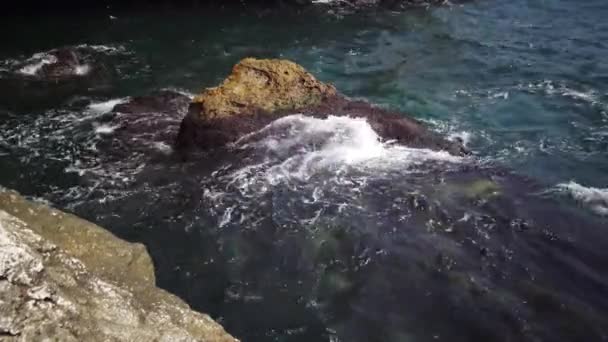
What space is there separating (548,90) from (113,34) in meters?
13.3

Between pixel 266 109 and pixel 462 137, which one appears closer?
pixel 266 109

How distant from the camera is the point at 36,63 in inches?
621

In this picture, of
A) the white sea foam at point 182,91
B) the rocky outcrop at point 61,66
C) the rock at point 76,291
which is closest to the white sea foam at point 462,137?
the white sea foam at point 182,91

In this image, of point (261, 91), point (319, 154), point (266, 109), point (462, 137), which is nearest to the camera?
point (319, 154)

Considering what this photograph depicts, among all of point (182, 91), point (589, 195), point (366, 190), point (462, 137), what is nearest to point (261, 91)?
point (366, 190)

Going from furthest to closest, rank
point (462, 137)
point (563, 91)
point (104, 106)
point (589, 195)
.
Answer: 1. point (563, 91)
2. point (104, 106)
3. point (462, 137)
4. point (589, 195)

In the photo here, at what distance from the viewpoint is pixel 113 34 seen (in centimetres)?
1873

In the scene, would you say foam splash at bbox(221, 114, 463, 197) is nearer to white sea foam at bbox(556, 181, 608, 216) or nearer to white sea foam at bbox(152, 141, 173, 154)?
white sea foam at bbox(152, 141, 173, 154)

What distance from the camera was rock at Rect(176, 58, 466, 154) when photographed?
10.9 m

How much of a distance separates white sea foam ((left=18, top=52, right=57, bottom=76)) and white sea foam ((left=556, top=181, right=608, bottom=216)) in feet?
43.2

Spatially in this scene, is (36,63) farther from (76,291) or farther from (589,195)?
(589,195)

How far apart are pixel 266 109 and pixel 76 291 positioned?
738cm

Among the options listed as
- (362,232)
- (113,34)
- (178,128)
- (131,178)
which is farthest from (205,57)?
(362,232)

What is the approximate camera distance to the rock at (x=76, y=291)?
3783 millimetres
